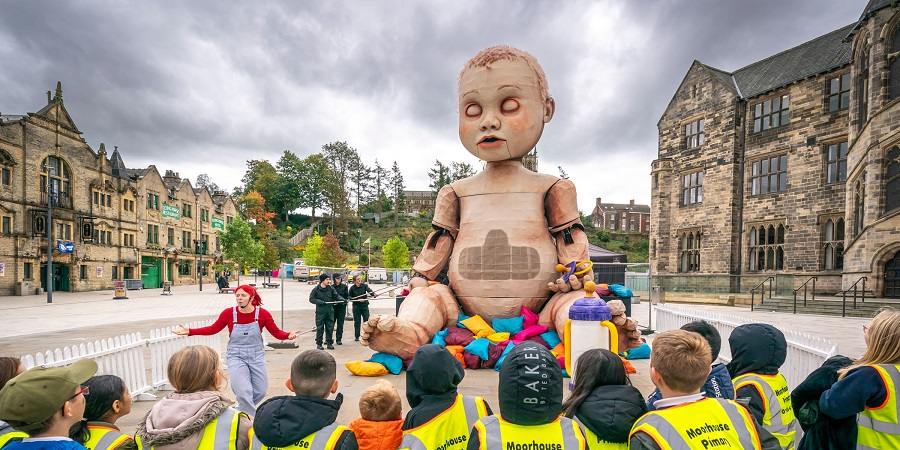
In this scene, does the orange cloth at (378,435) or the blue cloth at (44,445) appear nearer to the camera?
the blue cloth at (44,445)

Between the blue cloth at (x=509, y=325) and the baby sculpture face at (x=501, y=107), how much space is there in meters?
2.01

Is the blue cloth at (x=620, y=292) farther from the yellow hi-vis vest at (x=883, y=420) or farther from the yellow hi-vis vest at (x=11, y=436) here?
the yellow hi-vis vest at (x=11, y=436)

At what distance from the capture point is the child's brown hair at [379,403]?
2336mm

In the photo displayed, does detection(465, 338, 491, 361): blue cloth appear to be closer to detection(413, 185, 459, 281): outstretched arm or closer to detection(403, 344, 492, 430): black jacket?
detection(413, 185, 459, 281): outstretched arm

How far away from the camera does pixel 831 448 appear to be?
246 cm

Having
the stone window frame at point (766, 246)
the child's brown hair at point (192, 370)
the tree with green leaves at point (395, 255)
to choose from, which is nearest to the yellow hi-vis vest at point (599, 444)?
the child's brown hair at point (192, 370)

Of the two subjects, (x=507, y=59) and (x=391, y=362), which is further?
(x=507, y=59)

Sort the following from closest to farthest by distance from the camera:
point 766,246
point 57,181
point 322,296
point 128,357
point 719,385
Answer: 1. point 719,385
2. point 128,357
3. point 322,296
4. point 766,246
5. point 57,181

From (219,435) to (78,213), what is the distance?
105 feet

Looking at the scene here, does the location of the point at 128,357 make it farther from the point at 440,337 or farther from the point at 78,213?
the point at 78,213

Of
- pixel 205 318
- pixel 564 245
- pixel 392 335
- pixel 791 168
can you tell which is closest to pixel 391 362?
pixel 392 335

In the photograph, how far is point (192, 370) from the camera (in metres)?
2.26

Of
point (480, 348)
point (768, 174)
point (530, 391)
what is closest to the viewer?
point (530, 391)

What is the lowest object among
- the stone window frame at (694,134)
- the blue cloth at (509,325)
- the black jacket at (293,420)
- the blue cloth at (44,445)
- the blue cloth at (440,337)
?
the blue cloth at (440,337)
